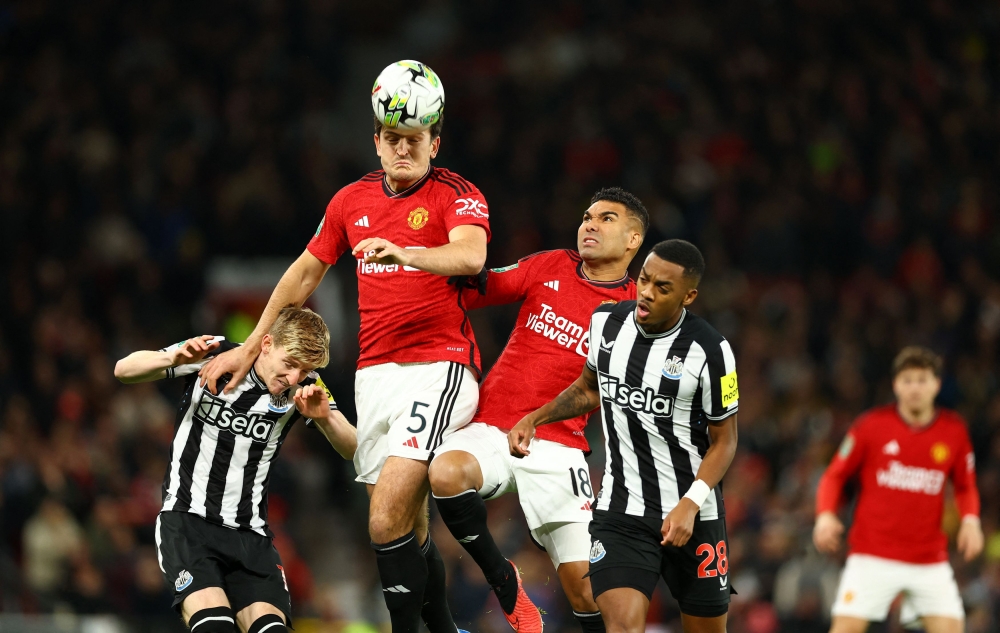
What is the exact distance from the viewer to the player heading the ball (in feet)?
19.2

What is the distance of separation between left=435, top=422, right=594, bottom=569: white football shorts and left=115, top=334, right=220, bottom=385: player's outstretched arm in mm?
1381

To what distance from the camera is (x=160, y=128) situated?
50.1ft

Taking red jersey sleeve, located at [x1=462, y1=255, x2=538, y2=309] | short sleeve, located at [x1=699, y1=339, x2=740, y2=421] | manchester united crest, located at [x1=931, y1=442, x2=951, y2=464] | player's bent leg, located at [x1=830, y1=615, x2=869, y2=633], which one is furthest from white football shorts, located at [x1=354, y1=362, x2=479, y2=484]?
manchester united crest, located at [x1=931, y1=442, x2=951, y2=464]

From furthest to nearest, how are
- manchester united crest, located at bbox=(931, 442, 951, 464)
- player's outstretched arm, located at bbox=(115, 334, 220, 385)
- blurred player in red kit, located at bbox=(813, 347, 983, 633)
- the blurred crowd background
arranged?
the blurred crowd background < manchester united crest, located at bbox=(931, 442, 951, 464) < blurred player in red kit, located at bbox=(813, 347, 983, 633) < player's outstretched arm, located at bbox=(115, 334, 220, 385)

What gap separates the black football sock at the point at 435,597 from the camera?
633 centimetres

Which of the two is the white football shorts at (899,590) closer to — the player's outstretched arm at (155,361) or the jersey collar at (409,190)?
the jersey collar at (409,190)

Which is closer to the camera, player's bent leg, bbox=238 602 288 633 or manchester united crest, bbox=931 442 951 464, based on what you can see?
player's bent leg, bbox=238 602 288 633

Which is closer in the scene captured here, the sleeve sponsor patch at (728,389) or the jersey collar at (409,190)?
the sleeve sponsor patch at (728,389)

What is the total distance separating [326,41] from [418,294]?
11466mm

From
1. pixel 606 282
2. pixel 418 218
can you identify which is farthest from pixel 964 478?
pixel 418 218

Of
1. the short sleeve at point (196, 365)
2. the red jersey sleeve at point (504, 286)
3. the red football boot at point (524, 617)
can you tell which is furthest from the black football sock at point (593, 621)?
the short sleeve at point (196, 365)

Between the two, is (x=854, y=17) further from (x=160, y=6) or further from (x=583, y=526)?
(x=583, y=526)

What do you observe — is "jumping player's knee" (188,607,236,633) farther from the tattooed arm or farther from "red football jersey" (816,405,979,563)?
"red football jersey" (816,405,979,563)

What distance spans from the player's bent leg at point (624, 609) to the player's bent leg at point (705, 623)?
13.9 inches
